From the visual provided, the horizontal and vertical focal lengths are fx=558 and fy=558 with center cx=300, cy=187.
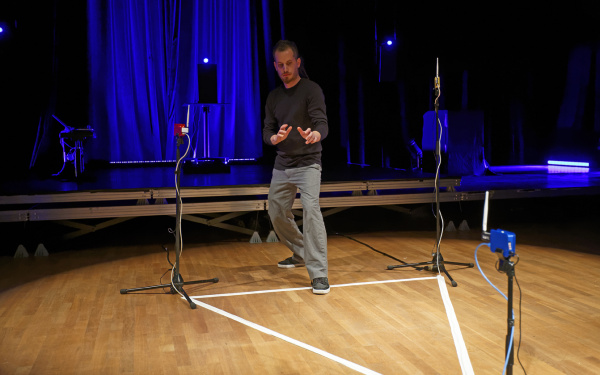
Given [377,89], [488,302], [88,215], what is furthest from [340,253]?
[377,89]

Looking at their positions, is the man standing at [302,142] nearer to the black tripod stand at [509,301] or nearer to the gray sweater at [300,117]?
the gray sweater at [300,117]

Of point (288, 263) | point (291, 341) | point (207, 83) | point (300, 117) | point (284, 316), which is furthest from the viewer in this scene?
point (207, 83)

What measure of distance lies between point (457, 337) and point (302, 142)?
1.56 metres

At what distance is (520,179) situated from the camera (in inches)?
274

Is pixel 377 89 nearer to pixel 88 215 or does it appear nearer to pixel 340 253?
pixel 340 253

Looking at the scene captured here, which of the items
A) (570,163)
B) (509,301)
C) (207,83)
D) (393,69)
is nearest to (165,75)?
(207,83)

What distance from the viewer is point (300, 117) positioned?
11.9ft

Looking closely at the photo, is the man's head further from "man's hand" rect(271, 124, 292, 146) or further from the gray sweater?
"man's hand" rect(271, 124, 292, 146)

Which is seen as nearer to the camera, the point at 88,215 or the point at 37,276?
the point at 37,276

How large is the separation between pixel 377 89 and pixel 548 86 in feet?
9.22

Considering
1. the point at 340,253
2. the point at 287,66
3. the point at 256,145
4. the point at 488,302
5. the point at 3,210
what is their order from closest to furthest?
1. the point at 488,302
2. the point at 287,66
3. the point at 340,253
4. the point at 3,210
5. the point at 256,145

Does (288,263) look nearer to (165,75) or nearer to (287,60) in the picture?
(287,60)

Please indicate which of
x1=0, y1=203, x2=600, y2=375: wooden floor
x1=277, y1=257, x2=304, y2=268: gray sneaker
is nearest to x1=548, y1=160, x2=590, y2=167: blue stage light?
x1=0, y1=203, x2=600, y2=375: wooden floor

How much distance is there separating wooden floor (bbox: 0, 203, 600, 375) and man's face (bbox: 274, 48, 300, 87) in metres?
1.38
